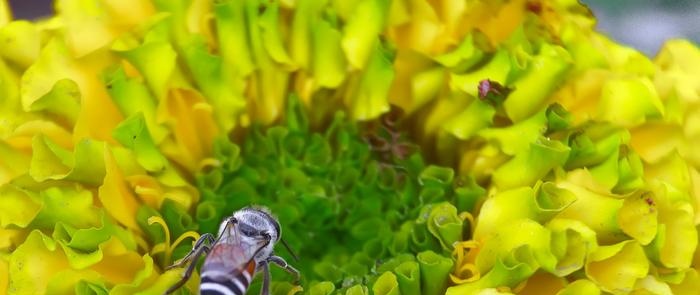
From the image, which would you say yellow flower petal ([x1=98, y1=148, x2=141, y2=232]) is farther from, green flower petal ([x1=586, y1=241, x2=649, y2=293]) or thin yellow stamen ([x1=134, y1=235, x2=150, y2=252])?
Answer: green flower petal ([x1=586, y1=241, x2=649, y2=293])

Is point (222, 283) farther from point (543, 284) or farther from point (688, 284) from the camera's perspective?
point (688, 284)

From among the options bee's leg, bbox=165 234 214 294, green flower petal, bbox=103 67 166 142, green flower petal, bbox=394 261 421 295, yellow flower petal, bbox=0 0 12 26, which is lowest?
green flower petal, bbox=394 261 421 295

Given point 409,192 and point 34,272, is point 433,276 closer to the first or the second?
point 409,192

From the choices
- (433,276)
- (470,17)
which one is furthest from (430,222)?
(470,17)

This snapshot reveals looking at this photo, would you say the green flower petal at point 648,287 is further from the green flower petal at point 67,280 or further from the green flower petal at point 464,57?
the green flower petal at point 67,280

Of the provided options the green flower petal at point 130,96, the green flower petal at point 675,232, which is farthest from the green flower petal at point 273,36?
the green flower petal at point 675,232

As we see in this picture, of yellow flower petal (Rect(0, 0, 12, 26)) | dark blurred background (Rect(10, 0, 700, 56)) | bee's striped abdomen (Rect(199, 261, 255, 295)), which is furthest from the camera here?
dark blurred background (Rect(10, 0, 700, 56))

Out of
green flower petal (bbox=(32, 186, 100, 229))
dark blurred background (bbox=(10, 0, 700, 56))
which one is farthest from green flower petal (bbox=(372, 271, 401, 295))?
dark blurred background (bbox=(10, 0, 700, 56))
